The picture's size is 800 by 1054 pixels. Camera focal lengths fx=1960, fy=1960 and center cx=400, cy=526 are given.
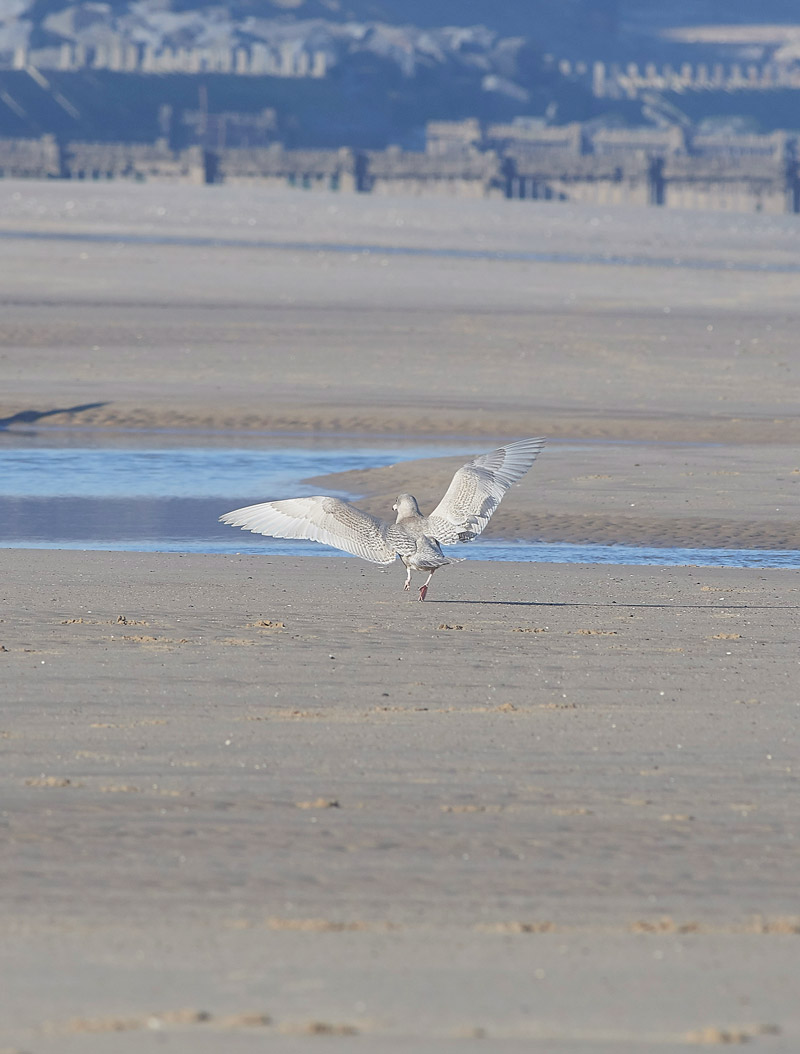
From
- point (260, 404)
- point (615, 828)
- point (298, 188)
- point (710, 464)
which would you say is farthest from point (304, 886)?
point (298, 188)

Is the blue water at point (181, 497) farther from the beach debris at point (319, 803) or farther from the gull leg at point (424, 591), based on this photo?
the beach debris at point (319, 803)

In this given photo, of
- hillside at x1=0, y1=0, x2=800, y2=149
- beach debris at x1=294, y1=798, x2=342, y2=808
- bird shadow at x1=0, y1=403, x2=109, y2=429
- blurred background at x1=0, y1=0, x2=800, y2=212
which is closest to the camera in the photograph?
beach debris at x1=294, y1=798, x2=342, y2=808

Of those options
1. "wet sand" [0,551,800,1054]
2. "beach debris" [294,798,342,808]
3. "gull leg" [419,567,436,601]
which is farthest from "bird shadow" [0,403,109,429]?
"beach debris" [294,798,342,808]

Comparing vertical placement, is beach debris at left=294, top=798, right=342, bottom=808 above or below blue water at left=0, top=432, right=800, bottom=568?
above

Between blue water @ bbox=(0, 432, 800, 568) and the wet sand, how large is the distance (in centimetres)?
239

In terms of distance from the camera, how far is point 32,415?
2048 cm

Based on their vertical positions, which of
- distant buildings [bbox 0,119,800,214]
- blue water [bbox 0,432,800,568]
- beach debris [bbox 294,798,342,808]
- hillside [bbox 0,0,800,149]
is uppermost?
hillside [bbox 0,0,800,149]

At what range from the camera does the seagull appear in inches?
409

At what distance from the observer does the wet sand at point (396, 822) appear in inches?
196

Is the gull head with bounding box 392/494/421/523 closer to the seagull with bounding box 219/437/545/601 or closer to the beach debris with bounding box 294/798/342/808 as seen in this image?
the seagull with bounding box 219/437/545/601

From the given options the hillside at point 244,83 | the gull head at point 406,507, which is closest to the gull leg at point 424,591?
the gull head at point 406,507

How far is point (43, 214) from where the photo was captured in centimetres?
7288

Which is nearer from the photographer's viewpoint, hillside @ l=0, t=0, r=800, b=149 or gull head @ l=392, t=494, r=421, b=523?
gull head @ l=392, t=494, r=421, b=523

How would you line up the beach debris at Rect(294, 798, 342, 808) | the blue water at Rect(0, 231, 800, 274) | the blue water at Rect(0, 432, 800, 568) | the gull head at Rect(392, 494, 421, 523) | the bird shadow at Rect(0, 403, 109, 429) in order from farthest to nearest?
the blue water at Rect(0, 231, 800, 274)
the bird shadow at Rect(0, 403, 109, 429)
the blue water at Rect(0, 432, 800, 568)
the gull head at Rect(392, 494, 421, 523)
the beach debris at Rect(294, 798, 342, 808)
